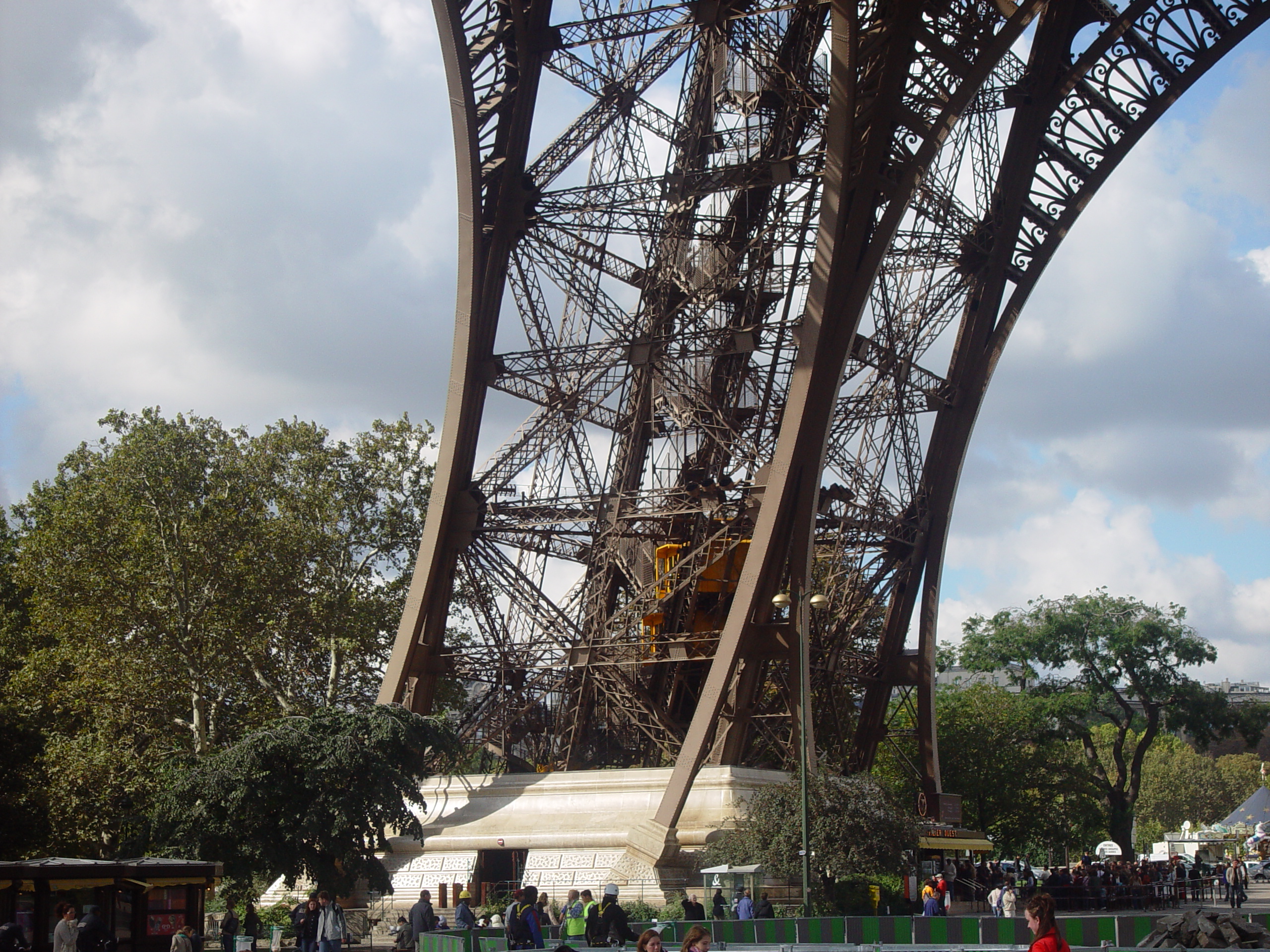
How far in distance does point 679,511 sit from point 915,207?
7967 millimetres

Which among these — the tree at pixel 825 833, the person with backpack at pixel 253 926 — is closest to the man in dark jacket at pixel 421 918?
the person with backpack at pixel 253 926

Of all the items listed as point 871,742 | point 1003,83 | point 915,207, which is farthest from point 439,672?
point 1003,83

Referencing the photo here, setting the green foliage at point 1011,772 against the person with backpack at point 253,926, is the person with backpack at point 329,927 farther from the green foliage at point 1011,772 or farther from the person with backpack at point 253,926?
the green foliage at point 1011,772

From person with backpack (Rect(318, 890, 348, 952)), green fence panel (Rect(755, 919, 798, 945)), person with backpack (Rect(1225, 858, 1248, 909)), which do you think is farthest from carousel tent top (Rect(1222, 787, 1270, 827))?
person with backpack (Rect(318, 890, 348, 952))

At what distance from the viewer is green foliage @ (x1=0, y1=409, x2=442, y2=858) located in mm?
34156

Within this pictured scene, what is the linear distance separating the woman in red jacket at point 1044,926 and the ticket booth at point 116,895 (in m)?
11.8

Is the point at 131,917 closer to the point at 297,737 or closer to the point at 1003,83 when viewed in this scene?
the point at 297,737

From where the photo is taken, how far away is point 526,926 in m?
15.6

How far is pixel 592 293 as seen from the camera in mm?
27969

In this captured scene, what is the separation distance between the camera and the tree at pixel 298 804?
76.0 feet

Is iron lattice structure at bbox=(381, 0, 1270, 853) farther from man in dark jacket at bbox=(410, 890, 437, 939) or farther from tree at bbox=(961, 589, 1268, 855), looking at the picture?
tree at bbox=(961, 589, 1268, 855)

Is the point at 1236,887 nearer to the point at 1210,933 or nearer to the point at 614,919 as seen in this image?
the point at 1210,933

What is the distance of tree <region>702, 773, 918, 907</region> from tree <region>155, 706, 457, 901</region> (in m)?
5.48

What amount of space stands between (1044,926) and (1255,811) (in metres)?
62.3
